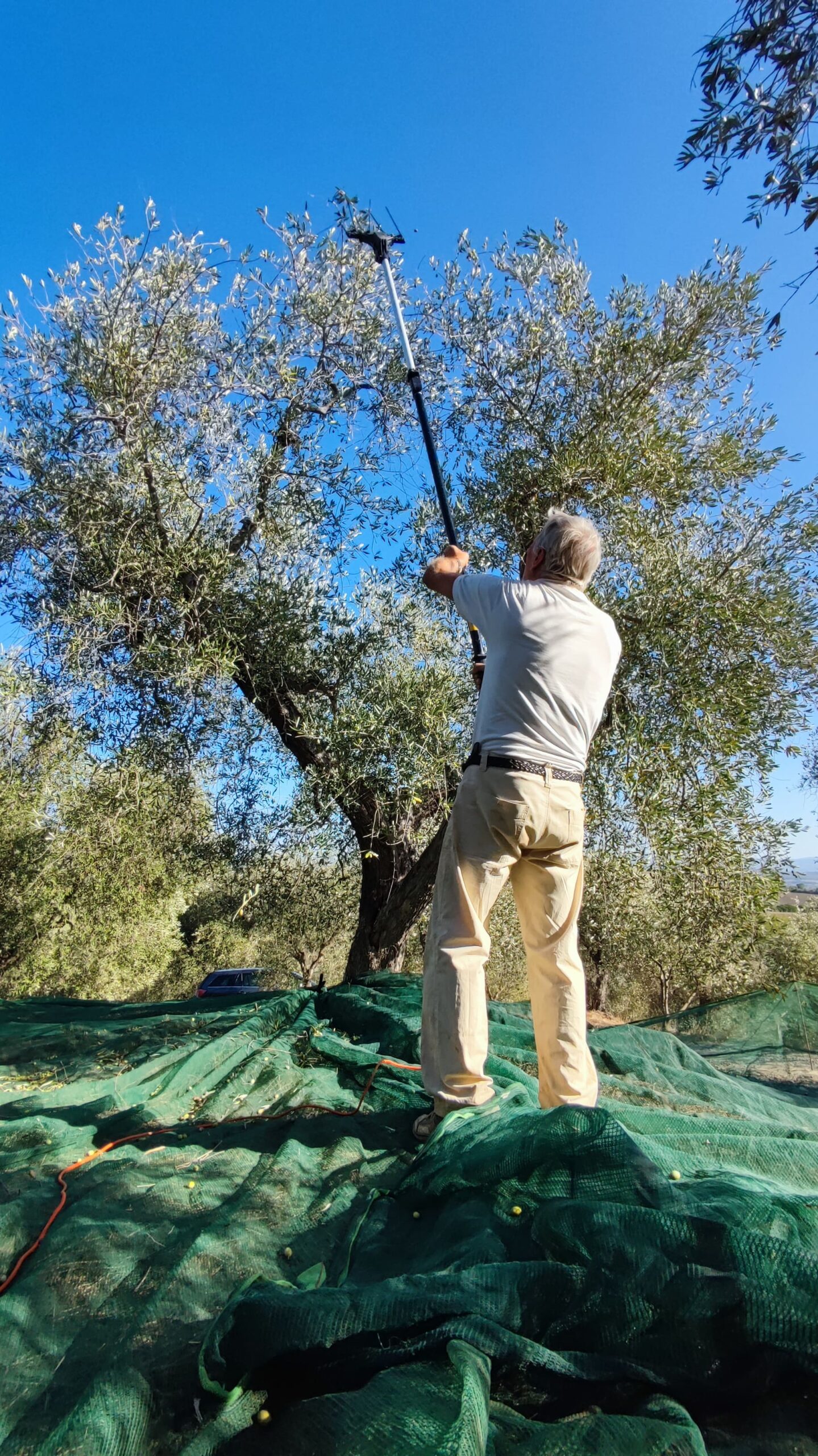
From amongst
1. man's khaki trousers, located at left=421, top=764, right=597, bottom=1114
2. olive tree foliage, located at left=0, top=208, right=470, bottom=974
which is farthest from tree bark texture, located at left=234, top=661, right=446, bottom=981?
man's khaki trousers, located at left=421, top=764, right=597, bottom=1114

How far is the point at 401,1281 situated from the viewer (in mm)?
1756

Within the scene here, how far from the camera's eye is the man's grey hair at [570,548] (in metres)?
3.62

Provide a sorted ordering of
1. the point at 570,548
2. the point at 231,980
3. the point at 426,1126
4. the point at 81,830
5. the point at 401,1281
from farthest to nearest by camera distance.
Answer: the point at 231,980, the point at 81,830, the point at 570,548, the point at 426,1126, the point at 401,1281

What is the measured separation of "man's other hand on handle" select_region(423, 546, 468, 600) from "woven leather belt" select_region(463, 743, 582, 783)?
91 cm

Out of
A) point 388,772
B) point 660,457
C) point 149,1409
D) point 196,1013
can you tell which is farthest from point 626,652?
point 149,1409

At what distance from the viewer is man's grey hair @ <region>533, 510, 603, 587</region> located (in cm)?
362

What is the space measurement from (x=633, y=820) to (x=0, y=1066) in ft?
17.5

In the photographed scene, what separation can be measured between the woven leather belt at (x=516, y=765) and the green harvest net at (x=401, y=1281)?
1311 mm

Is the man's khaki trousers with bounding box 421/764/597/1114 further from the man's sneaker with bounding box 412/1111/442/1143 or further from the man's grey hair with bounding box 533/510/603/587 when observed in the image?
the man's grey hair with bounding box 533/510/603/587

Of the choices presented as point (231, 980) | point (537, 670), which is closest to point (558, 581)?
point (537, 670)

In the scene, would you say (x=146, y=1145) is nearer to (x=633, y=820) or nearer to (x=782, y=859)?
(x=633, y=820)

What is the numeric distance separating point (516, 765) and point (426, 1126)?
1473mm

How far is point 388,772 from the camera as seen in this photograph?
6.38 m

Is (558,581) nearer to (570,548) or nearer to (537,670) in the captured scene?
(570,548)
